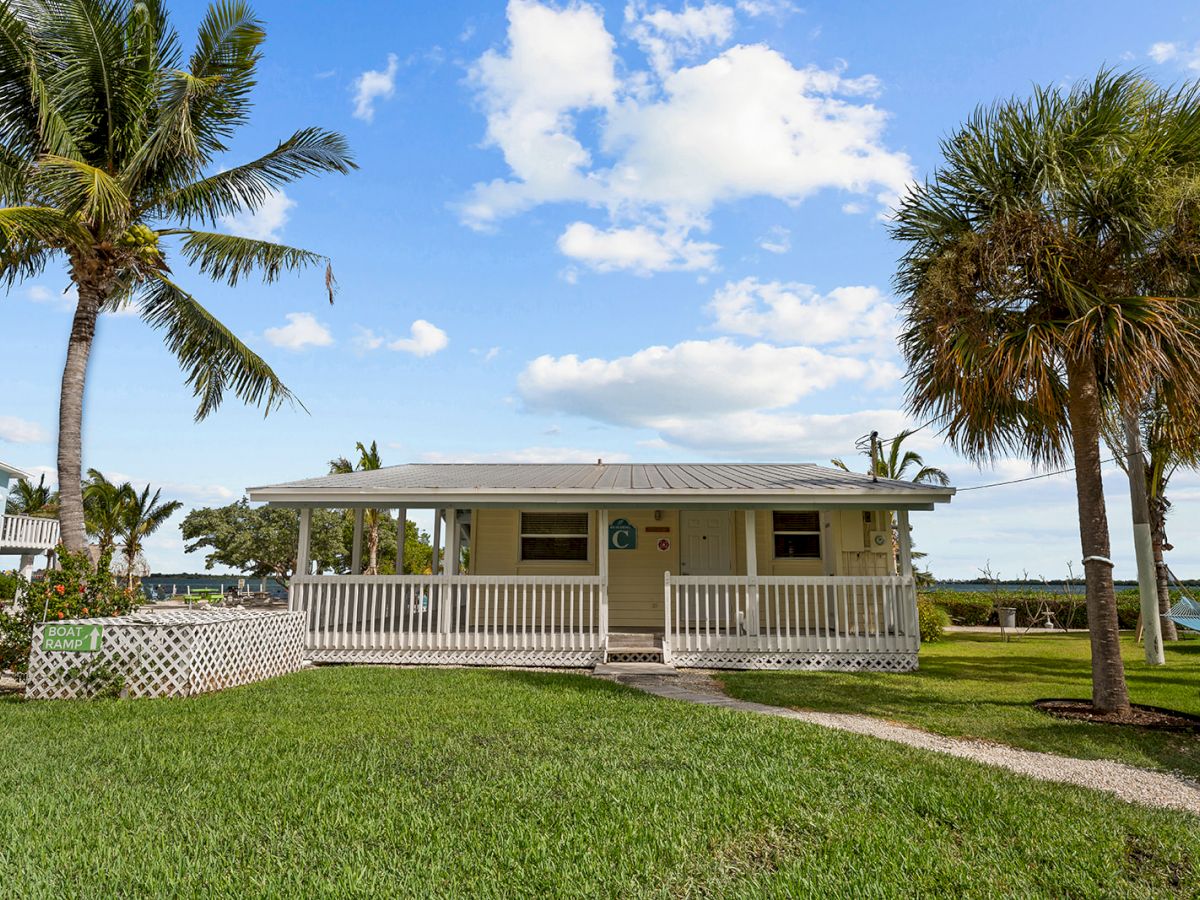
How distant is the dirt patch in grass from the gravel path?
6.65 ft

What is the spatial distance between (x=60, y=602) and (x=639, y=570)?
353 inches

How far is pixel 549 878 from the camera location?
349 cm

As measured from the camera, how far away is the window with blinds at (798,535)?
14000 mm

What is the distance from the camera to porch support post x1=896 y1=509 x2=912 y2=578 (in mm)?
11938

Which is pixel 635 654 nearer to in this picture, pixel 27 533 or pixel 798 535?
pixel 798 535

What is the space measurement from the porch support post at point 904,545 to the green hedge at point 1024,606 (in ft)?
37.1

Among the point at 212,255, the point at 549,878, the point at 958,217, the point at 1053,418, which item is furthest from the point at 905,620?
the point at 212,255

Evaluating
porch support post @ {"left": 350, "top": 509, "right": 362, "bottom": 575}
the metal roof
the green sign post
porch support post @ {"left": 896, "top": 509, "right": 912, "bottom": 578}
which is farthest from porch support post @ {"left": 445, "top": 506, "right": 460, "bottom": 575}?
porch support post @ {"left": 896, "top": 509, "right": 912, "bottom": 578}

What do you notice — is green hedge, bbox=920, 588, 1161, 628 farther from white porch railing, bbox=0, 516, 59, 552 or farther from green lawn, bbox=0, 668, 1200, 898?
white porch railing, bbox=0, 516, 59, 552

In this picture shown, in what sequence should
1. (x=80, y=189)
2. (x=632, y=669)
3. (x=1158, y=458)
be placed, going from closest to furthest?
(x=80, y=189), (x=632, y=669), (x=1158, y=458)

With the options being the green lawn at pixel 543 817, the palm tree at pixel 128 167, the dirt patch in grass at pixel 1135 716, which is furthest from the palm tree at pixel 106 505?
the dirt patch in grass at pixel 1135 716

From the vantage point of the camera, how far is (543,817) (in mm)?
4270

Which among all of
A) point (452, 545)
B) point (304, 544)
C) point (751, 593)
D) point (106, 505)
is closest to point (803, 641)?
point (751, 593)

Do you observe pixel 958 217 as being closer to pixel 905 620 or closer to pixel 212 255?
pixel 905 620
